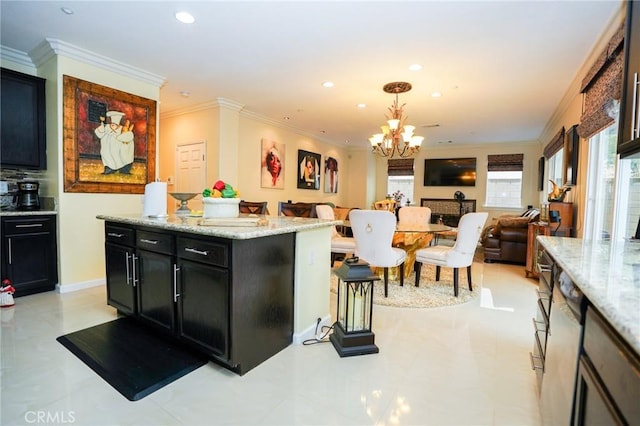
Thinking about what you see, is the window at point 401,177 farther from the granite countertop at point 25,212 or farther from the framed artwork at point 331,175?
the granite countertop at point 25,212

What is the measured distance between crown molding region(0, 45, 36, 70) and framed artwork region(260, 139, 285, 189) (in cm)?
337

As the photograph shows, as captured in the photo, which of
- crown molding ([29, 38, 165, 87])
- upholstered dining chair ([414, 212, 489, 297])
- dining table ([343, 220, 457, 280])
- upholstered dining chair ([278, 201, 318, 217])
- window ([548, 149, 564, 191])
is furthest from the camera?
window ([548, 149, 564, 191])

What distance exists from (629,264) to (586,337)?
0.53m

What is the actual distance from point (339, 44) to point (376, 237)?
1.99 metres

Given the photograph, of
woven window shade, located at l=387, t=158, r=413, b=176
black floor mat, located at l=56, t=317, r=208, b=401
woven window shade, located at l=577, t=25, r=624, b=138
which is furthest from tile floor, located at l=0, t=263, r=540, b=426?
woven window shade, located at l=387, t=158, r=413, b=176

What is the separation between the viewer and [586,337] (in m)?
0.91

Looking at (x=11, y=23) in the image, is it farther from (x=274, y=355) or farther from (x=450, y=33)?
(x=450, y=33)

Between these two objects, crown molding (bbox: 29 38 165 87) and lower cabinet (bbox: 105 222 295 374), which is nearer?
lower cabinet (bbox: 105 222 295 374)

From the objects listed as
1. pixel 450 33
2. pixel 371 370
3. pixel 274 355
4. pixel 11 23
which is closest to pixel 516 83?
pixel 450 33

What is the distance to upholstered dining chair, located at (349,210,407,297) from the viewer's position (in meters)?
3.25

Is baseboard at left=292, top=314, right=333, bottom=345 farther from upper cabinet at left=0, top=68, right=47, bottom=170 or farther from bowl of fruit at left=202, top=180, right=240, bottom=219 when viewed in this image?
upper cabinet at left=0, top=68, right=47, bottom=170

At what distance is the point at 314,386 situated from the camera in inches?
70.7

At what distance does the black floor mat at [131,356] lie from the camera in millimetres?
1771

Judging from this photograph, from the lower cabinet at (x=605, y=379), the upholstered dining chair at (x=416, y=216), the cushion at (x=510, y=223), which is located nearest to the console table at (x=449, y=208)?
the cushion at (x=510, y=223)
